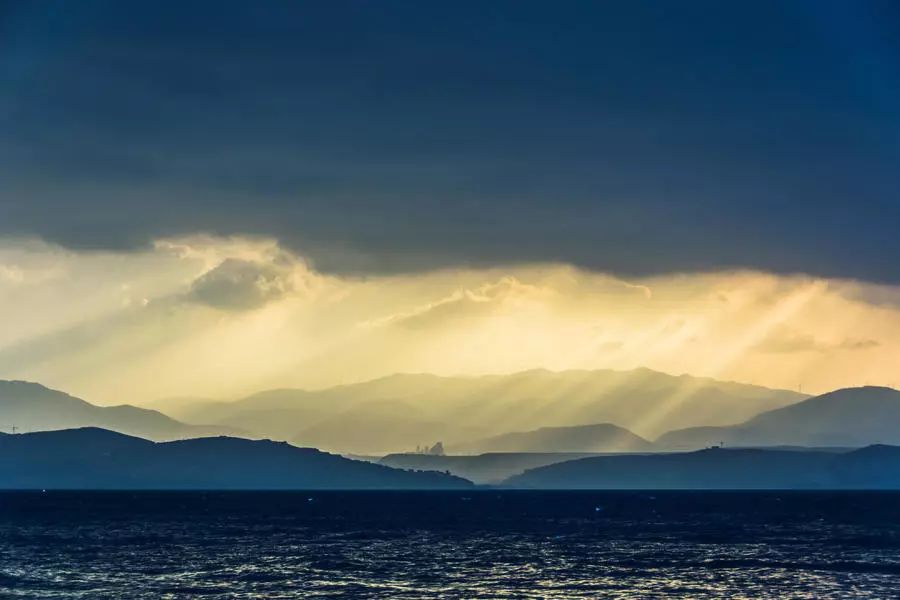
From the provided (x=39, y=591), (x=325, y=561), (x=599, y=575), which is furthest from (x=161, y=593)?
(x=599, y=575)

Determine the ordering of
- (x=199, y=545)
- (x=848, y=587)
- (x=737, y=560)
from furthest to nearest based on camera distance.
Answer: (x=199, y=545), (x=737, y=560), (x=848, y=587)

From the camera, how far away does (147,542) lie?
19862 cm

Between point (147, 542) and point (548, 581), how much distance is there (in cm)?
8643

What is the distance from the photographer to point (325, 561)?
164000mm

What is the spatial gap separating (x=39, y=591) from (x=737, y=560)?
9883 centimetres

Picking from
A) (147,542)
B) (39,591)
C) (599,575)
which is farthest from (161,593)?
(147,542)

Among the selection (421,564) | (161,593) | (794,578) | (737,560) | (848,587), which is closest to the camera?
(161,593)

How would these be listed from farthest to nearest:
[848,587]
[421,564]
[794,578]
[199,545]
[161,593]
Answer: [199,545] < [421,564] < [794,578] < [848,587] < [161,593]

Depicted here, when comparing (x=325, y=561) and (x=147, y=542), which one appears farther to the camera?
(x=147, y=542)

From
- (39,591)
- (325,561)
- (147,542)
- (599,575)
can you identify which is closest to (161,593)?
(39,591)

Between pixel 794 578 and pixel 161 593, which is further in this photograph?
pixel 794 578

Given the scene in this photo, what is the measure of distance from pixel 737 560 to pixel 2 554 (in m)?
111

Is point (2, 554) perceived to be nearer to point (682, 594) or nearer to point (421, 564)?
point (421, 564)

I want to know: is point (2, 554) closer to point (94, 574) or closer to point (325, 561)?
point (94, 574)
